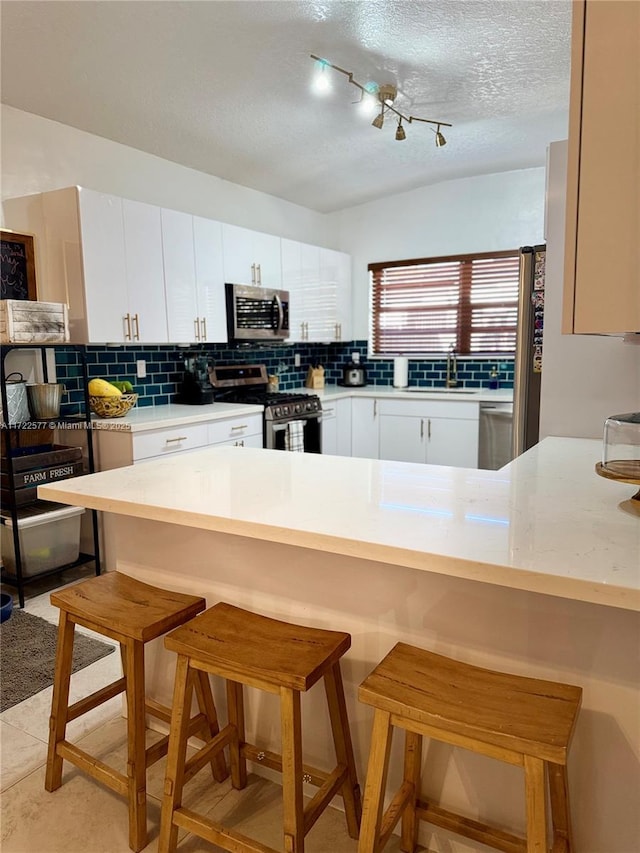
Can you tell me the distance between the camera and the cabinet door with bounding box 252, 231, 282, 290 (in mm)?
4426

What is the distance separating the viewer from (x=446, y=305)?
17.8 feet

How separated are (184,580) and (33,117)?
9.12ft

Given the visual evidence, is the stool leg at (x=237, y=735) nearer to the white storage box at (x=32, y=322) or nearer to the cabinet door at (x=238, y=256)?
the white storage box at (x=32, y=322)

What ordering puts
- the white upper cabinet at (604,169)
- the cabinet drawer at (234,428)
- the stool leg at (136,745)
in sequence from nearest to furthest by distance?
1. the white upper cabinet at (604,169)
2. the stool leg at (136,745)
3. the cabinet drawer at (234,428)

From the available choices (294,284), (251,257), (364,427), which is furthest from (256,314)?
(364,427)

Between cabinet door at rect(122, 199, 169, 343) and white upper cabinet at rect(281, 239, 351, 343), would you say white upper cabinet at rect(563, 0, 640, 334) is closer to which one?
cabinet door at rect(122, 199, 169, 343)

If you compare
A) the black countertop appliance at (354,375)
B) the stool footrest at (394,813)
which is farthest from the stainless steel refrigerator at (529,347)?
the black countertop appliance at (354,375)

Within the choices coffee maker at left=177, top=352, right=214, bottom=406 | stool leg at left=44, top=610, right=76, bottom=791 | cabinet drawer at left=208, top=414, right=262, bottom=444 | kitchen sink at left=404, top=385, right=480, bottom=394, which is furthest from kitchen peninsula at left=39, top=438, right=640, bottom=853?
kitchen sink at left=404, top=385, right=480, bottom=394

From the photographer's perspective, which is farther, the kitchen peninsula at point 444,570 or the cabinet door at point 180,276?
the cabinet door at point 180,276

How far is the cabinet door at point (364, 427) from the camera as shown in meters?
5.15

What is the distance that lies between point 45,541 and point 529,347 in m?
2.81

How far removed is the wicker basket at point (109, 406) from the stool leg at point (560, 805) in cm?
289

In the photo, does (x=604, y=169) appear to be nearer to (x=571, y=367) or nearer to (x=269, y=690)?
(x=269, y=690)

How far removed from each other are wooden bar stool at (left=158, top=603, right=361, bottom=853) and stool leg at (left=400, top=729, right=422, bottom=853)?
0.14m
